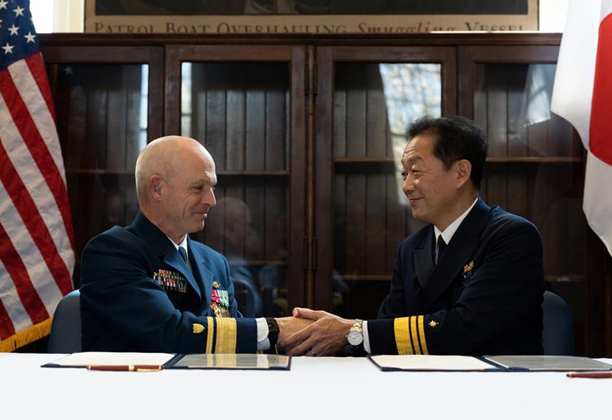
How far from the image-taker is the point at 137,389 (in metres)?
1.24

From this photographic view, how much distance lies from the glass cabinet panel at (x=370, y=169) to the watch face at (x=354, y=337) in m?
1.24

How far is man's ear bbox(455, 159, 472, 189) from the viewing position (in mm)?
2465

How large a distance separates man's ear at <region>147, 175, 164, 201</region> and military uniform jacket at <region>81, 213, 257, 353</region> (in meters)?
0.07

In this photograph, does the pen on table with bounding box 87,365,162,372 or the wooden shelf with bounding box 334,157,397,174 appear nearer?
the pen on table with bounding box 87,365,162,372

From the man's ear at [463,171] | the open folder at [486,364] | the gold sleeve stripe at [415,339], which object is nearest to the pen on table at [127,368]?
the open folder at [486,364]

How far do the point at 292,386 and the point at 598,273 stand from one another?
7.93 ft

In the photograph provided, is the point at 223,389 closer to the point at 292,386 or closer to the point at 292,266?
the point at 292,386

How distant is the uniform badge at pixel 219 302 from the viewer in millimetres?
2385

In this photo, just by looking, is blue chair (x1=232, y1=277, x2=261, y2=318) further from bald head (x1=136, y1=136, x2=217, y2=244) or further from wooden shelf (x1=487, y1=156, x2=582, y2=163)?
wooden shelf (x1=487, y1=156, x2=582, y2=163)

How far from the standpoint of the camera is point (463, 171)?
2.47m

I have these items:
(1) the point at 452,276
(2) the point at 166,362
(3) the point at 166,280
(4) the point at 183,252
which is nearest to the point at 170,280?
(3) the point at 166,280

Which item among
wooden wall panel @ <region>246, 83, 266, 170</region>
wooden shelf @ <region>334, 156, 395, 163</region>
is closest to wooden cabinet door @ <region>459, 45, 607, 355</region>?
wooden shelf @ <region>334, 156, 395, 163</region>

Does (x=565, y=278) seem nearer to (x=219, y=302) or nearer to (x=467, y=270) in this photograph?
(x=467, y=270)

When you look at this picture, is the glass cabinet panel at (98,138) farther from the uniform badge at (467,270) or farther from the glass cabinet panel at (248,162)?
the uniform badge at (467,270)
